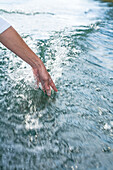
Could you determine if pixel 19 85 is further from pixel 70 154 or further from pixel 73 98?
pixel 70 154

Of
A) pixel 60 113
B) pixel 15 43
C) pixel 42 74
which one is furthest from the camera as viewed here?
pixel 60 113

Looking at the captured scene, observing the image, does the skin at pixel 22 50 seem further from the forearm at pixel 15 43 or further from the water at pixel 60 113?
the water at pixel 60 113

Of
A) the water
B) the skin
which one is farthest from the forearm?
the water

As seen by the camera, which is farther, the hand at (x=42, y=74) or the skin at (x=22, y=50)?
the hand at (x=42, y=74)

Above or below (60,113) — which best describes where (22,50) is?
above

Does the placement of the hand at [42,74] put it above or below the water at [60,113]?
above

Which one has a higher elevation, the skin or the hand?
the skin

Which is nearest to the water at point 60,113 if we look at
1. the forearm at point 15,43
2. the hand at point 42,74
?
→ the hand at point 42,74

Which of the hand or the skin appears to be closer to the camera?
the skin

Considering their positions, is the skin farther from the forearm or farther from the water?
the water

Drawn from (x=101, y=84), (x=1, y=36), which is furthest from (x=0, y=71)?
(x=101, y=84)

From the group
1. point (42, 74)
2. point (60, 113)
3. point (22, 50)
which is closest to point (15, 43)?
point (22, 50)

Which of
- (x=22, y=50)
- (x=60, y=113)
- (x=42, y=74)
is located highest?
(x=22, y=50)

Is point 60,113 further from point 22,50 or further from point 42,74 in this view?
point 22,50
